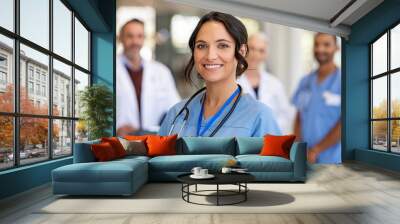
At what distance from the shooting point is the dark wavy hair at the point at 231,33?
28.0 feet

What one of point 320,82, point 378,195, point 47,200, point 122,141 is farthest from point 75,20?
point 378,195

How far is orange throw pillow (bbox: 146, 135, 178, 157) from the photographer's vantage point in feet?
22.2

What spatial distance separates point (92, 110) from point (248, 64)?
11.3 feet

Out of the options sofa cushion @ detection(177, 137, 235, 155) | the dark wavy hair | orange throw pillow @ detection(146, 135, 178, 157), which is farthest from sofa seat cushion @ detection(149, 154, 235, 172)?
the dark wavy hair

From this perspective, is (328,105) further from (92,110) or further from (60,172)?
(60,172)

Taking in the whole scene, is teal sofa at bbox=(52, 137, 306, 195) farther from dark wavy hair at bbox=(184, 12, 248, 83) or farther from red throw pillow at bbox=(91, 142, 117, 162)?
dark wavy hair at bbox=(184, 12, 248, 83)

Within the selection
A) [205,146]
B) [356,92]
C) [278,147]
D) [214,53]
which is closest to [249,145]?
[278,147]

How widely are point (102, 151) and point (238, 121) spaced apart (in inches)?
133

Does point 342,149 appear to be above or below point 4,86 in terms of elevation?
below

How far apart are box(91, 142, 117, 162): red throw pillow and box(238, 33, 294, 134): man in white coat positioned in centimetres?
389

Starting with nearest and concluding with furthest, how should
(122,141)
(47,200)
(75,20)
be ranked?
(47,200) → (122,141) → (75,20)

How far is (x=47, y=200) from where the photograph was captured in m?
4.81

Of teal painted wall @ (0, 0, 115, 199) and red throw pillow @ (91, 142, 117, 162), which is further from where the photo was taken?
teal painted wall @ (0, 0, 115, 199)

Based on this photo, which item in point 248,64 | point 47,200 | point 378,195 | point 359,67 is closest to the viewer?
point 47,200
